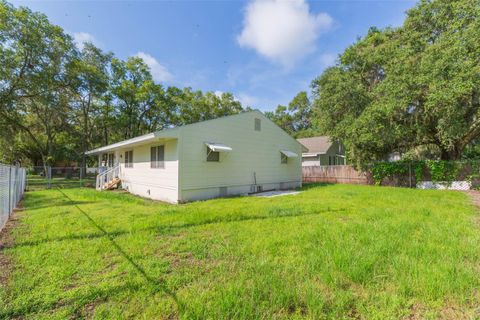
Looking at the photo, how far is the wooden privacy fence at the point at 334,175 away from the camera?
14460 millimetres

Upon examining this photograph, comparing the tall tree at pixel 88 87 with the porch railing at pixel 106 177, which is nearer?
the porch railing at pixel 106 177

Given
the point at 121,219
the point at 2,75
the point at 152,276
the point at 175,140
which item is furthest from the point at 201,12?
the point at 2,75

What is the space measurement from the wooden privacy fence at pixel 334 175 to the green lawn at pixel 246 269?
31.9ft

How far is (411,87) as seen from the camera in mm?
9953

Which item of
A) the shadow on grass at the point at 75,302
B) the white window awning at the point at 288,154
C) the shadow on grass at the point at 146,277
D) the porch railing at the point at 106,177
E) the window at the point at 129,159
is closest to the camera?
A: the shadow on grass at the point at 75,302

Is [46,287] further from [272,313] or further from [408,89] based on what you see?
[408,89]

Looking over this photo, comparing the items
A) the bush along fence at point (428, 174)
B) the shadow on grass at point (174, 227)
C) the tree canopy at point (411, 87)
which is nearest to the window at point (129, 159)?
the shadow on grass at point (174, 227)

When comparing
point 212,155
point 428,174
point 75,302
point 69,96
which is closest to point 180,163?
point 212,155

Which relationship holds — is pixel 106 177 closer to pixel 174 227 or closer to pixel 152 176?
pixel 152 176

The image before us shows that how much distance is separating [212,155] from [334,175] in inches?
408

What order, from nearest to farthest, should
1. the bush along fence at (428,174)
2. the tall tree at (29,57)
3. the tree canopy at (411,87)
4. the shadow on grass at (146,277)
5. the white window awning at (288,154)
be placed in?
the shadow on grass at (146,277)
the tree canopy at (411,87)
the bush along fence at (428,174)
the white window awning at (288,154)
the tall tree at (29,57)

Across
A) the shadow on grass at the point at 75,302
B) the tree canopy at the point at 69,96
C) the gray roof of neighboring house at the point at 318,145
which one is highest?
the tree canopy at the point at 69,96

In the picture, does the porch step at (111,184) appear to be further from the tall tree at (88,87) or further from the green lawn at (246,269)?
the tall tree at (88,87)

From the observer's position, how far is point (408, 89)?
394 inches
